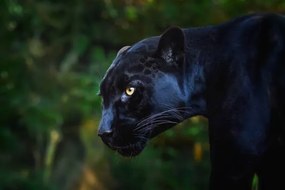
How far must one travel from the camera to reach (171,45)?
1762 millimetres

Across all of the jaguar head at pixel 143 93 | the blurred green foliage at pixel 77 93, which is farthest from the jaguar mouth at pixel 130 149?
the blurred green foliage at pixel 77 93

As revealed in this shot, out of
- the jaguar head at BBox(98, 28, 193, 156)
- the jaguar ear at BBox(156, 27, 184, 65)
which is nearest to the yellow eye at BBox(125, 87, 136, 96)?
the jaguar head at BBox(98, 28, 193, 156)

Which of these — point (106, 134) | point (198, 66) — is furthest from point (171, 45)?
point (106, 134)

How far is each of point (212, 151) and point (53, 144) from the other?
7010 millimetres

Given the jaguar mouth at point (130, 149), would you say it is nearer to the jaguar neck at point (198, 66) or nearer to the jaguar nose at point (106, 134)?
the jaguar nose at point (106, 134)

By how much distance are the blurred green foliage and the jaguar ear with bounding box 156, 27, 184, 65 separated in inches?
196

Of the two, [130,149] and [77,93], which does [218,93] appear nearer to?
[130,149]

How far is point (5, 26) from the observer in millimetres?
7234

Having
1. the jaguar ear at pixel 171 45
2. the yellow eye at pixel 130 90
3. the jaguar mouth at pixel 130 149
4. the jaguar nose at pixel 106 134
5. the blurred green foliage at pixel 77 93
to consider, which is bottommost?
the blurred green foliage at pixel 77 93

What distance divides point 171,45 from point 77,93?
563cm

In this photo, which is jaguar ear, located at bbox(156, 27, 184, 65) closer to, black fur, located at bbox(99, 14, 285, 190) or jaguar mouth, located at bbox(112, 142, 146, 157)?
black fur, located at bbox(99, 14, 285, 190)

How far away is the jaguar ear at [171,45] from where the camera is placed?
176 centimetres

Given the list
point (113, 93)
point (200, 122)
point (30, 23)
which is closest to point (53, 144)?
point (30, 23)

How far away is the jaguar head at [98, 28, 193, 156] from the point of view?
1.76 metres
